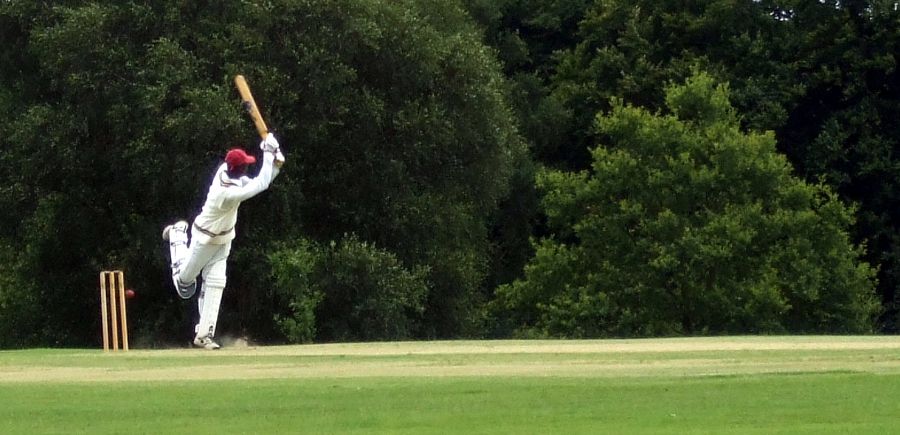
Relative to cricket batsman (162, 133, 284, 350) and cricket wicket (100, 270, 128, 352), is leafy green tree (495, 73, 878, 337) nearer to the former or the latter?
cricket wicket (100, 270, 128, 352)

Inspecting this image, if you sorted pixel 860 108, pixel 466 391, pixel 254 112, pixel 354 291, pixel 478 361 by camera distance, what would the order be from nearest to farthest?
Answer: 1. pixel 466 391
2. pixel 478 361
3. pixel 254 112
4. pixel 354 291
5. pixel 860 108

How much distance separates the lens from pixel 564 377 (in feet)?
41.0

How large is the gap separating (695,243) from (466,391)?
29.3m

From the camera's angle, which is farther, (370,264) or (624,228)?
(624,228)

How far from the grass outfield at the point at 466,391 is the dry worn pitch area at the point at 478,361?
0.07 ft

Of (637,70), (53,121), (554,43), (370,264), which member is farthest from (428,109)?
(554,43)

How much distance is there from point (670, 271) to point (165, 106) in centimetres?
1375

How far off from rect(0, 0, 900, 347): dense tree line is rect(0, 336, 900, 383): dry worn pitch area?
16.4m

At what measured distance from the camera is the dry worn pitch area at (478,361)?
13.0m

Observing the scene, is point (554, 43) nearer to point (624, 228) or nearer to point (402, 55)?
point (624, 228)

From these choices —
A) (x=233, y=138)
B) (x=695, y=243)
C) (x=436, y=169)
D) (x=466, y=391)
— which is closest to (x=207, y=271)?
(x=466, y=391)

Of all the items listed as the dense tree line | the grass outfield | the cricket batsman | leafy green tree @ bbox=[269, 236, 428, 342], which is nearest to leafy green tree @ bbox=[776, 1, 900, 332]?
the dense tree line

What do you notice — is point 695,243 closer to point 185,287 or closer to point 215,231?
point 185,287

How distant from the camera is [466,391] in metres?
11.4
